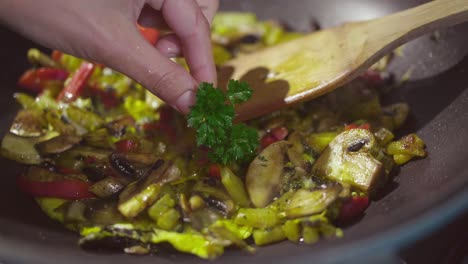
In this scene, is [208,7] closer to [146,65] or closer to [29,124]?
[146,65]

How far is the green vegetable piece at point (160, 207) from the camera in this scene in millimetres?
2420

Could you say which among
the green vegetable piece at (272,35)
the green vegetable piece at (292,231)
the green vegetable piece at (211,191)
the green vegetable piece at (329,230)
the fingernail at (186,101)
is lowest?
the green vegetable piece at (329,230)

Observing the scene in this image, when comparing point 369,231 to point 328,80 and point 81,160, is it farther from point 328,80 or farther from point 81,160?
point 81,160

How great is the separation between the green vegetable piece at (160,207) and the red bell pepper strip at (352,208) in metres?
0.79

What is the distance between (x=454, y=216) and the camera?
6.24ft

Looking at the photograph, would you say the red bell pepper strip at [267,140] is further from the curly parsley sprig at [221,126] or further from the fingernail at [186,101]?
the fingernail at [186,101]

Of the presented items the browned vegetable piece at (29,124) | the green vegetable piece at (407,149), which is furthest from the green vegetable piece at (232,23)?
the green vegetable piece at (407,149)

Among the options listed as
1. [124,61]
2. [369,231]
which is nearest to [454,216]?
[369,231]

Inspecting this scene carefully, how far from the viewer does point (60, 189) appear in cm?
261

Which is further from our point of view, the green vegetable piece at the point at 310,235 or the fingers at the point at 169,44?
the fingers at the point at 169,44

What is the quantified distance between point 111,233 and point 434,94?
6.55ft

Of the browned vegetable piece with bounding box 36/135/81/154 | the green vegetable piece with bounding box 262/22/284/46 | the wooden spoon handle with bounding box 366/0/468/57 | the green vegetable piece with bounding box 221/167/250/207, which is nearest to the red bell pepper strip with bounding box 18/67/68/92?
the browned vegetable piece with bounding box 36/135/81/154

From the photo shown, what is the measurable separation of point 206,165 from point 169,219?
483 mm

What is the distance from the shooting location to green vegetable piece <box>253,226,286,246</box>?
2.33 m
